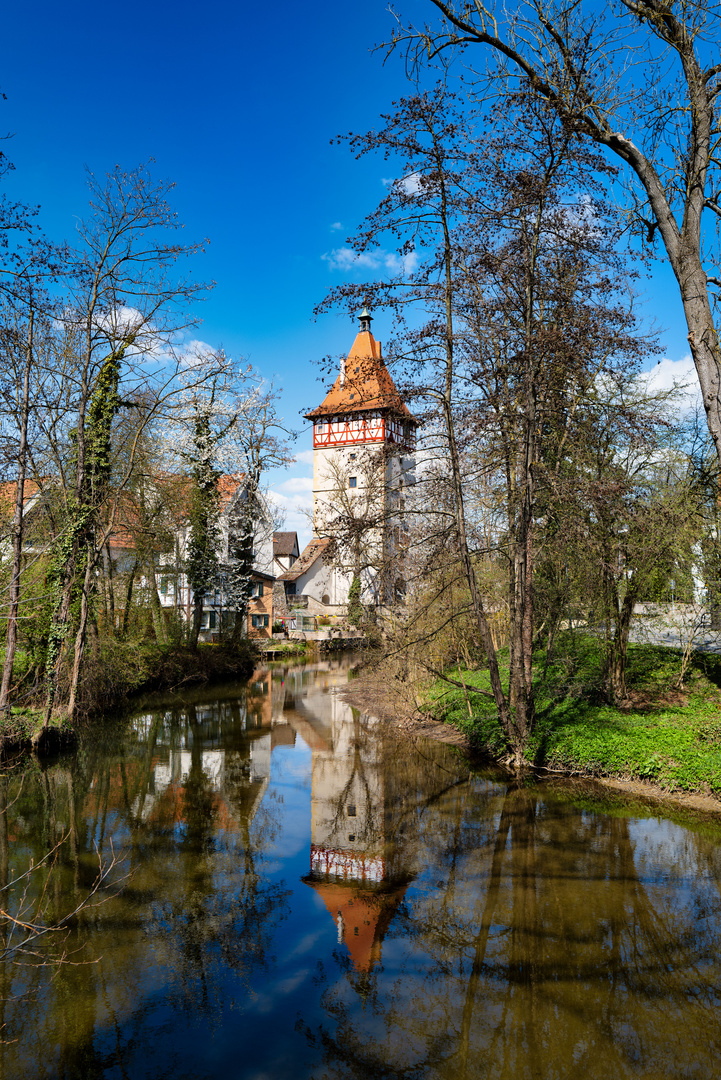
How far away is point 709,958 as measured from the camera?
5578 millimetres

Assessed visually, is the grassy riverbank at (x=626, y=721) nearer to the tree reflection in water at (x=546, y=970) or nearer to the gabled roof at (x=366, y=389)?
the tree reflection in water at (x=546, y=970)

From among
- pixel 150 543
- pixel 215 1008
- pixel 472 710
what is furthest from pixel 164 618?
pixel 215 1008

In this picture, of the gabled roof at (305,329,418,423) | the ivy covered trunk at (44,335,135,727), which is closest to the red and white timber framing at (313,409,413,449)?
the ivy covered trunk at (44,335,135,727)

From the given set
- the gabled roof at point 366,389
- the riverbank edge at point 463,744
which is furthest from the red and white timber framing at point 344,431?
the gabled roof at point 366,389

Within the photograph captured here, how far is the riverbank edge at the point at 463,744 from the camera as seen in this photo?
9.47 meters

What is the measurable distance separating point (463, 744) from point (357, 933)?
785cm

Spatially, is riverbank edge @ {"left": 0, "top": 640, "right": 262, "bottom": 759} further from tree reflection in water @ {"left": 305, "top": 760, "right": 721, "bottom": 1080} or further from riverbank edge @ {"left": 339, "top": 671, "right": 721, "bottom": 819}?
→ tree reflection in water @ {"left": 305, "top": 760, "right": 721, "bottom": 1080}

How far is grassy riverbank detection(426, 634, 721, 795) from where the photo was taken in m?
10.1

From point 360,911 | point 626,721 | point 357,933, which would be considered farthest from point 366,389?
point 357,933

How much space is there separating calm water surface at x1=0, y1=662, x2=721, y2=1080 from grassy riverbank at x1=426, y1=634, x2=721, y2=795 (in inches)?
38.6

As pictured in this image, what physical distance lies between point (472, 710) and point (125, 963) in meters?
10.3

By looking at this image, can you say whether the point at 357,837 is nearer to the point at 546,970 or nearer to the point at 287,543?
the point at 546,970

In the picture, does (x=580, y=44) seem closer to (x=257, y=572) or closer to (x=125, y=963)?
(x=125, y=963)

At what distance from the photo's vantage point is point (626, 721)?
11.9 meters
